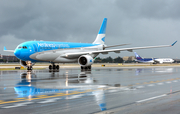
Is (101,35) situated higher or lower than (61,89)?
higher

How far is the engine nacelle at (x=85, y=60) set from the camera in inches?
1470

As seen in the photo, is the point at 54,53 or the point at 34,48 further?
the point at 54,53

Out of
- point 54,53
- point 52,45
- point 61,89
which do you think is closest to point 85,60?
point 54,53

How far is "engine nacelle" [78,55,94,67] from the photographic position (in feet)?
122

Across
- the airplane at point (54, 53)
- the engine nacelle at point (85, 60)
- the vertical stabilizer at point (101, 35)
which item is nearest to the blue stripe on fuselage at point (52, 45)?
the airplane at point (54, 53)

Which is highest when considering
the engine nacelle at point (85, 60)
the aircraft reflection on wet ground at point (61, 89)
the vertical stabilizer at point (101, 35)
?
the vertical stabilizer at point (101, 35)

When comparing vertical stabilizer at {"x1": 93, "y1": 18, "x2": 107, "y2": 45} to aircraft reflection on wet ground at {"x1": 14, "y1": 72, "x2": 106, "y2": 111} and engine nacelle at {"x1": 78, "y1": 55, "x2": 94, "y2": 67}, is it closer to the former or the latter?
engine nacelle at {"x1": 78, "y1": 55, "x2": 94, "y2": 67}

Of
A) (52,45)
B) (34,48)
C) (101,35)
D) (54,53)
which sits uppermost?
(101,35)

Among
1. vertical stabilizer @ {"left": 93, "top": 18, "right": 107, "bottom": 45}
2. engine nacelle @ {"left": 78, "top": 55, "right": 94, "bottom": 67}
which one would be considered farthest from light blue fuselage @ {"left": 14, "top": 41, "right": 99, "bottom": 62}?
vertical stabilizer @ {"left": 93, "top": 18, "right": 107, "bottom": 45}

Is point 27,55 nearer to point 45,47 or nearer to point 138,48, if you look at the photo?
point 45,47

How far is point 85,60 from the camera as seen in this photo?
3975cm

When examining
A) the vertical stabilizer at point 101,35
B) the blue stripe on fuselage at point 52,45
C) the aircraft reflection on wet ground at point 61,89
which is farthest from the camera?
the vertical stabilizer at point 101,35

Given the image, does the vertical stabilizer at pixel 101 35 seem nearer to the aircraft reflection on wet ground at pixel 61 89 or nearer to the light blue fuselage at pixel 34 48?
the light blue fuselage at pixel 34 48

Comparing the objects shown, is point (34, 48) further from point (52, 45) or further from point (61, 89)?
point (61, 89)
